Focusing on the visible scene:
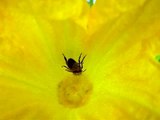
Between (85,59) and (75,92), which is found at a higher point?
(85,59)

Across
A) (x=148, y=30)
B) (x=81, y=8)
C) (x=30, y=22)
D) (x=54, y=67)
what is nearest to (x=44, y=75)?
(x=54, y=67)

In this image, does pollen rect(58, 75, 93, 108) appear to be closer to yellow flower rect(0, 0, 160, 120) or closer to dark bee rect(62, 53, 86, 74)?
yellow flower rect(0, 0, 160, 120)

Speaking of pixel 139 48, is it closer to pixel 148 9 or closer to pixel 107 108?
pixel 148 9

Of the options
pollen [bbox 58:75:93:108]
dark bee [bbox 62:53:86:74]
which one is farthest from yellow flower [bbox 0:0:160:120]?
dark bee [bbox 62:53:86:74]

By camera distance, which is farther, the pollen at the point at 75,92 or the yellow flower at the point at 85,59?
the pollen at the point at 75,92

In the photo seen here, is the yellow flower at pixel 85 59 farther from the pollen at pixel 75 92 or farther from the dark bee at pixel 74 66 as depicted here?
the dark bee at pixel 74 66

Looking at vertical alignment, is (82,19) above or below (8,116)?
above

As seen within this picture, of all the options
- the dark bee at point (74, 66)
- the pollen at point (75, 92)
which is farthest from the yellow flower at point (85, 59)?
the dark bee at point (74, 66)
